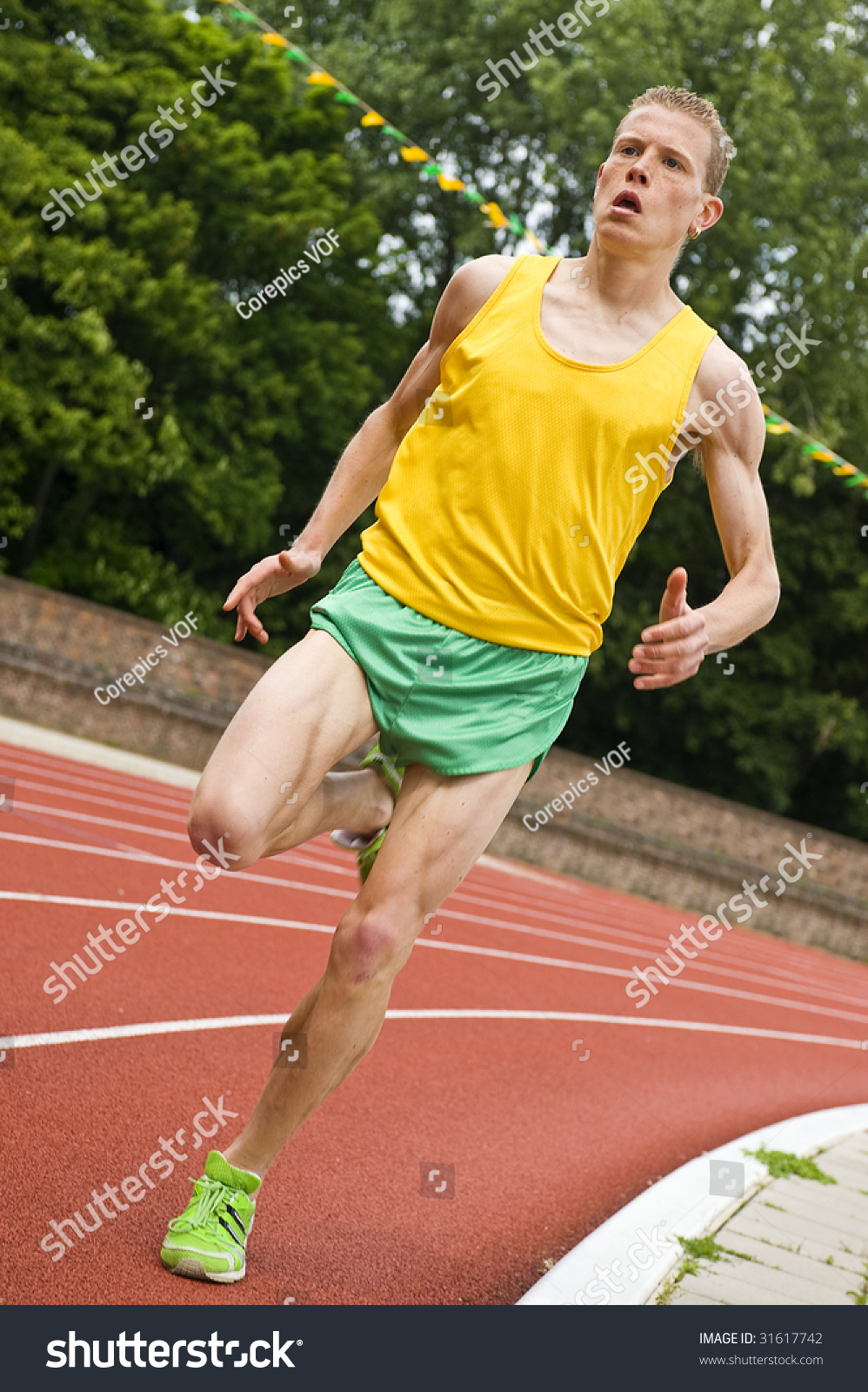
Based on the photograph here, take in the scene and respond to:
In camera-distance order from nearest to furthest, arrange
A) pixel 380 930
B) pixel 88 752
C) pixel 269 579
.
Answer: pixel 380 930 < pixel 269 579 < pixel 88 752

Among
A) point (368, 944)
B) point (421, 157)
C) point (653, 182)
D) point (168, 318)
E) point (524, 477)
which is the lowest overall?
point (368, 944)

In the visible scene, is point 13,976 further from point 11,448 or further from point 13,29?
point 13,29

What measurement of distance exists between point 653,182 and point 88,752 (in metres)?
14.3

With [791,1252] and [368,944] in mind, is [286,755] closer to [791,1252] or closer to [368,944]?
[368,944]

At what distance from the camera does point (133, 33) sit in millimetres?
23953

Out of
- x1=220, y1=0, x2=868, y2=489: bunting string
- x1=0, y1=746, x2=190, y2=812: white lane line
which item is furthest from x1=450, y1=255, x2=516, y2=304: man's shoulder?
x1=0, y1=746, x2=190, y2=812: white lane line

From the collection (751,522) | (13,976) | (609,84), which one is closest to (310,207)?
(609,84)

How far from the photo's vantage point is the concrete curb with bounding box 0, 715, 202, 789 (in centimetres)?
1542

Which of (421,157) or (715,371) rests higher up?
(421,157)

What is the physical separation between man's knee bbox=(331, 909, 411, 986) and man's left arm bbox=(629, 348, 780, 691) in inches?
26.9

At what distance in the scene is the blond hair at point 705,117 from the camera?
2.90 meters

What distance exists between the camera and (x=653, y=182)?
283cm

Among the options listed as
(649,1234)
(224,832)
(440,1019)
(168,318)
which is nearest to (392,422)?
(224,832)

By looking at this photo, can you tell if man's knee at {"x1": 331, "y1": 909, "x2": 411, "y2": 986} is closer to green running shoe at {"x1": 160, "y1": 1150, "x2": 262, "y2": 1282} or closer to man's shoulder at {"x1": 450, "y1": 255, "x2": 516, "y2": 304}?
green running shoe at {"x1": 160, "y1": 1150, "x2": 262, "y2": 1282}
